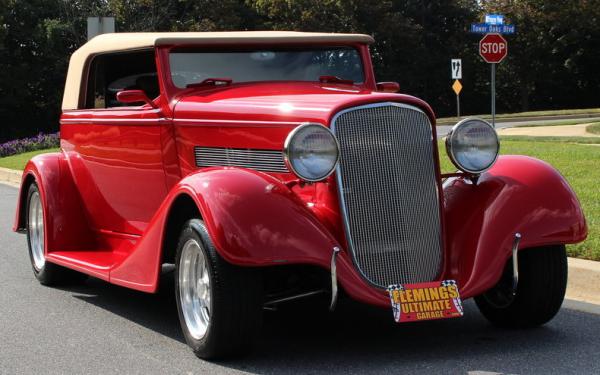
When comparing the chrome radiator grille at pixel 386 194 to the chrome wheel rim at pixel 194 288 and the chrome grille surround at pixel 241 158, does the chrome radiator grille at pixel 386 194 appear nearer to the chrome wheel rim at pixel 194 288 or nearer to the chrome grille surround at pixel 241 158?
the chrome grille surround at pixel 241 158

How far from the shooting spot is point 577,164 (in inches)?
535

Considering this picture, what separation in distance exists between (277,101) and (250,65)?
0.95m

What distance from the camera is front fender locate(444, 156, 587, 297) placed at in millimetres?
5348

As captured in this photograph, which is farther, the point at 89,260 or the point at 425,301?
the point at 89,260

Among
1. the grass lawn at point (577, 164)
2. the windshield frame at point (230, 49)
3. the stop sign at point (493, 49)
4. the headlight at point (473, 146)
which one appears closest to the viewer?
the headlight at point (473, 146)

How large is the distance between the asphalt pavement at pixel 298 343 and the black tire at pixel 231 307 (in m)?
0.12

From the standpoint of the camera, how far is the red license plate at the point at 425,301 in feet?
16.6

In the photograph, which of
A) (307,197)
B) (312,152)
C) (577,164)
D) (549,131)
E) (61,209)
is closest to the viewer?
(312,152)

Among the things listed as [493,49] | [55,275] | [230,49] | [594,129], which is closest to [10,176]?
[493,49]

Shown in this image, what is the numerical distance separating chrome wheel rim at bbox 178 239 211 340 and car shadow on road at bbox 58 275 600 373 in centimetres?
34

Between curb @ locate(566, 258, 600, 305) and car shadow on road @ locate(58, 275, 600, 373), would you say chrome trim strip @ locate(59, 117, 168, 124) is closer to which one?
car shadow on road @ locate(58, 275, 600, 373)

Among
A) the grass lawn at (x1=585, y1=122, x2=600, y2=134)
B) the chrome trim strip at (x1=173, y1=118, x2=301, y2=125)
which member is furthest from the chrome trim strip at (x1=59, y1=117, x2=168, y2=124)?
the grass lawn at (x1=585, y1=122, x2=600, y2=134)

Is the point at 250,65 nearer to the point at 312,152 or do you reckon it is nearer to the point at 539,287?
the point at 312,152

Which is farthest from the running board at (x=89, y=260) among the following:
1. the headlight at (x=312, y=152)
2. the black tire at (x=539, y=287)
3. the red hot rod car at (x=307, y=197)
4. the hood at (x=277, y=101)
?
the black tire at (x=539, y=287)
